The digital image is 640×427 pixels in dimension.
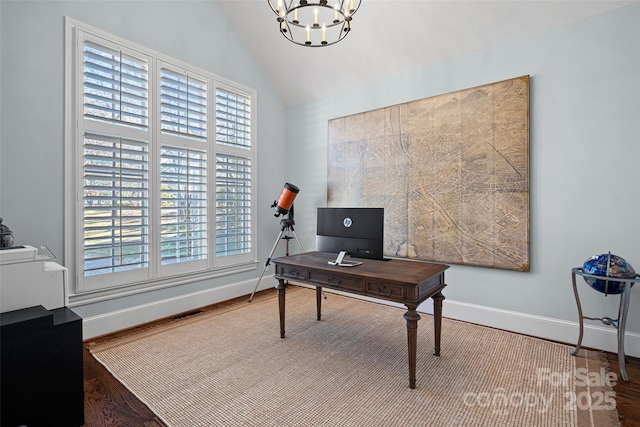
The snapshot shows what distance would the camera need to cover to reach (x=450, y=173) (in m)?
3.20

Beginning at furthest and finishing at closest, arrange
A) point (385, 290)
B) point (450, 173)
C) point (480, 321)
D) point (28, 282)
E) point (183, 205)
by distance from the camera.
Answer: point (183, 205)
point (450, 173)
point (480, 321)
point (385, 290)
point (28, 282)

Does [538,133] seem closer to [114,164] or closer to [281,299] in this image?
[281,299]

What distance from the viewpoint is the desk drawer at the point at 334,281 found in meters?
2.24

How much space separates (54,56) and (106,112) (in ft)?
1.72

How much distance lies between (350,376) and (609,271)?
1.96 meters

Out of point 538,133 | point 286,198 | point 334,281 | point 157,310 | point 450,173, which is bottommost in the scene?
point 157,310

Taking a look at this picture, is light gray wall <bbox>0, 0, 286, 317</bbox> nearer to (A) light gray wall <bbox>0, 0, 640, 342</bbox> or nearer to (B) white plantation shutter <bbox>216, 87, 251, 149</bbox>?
(A) light gray wall <bbox>0, 0, 640, 342</bbox>

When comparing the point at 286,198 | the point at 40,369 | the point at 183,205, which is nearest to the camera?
the point at 40,369

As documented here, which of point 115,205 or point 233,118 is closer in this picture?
point 115,205

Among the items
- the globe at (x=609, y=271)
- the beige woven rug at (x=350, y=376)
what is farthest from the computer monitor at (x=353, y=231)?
the globe at (x=609, y=271)

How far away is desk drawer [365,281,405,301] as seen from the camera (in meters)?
2.01

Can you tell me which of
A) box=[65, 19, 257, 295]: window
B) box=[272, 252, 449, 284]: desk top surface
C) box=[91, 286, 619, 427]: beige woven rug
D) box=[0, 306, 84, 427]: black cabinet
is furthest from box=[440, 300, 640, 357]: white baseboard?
box=[0, 306, 84, 427]: black cabinet

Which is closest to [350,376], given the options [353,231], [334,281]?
[334,281]

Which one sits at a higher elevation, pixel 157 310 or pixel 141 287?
pixel 141 287
